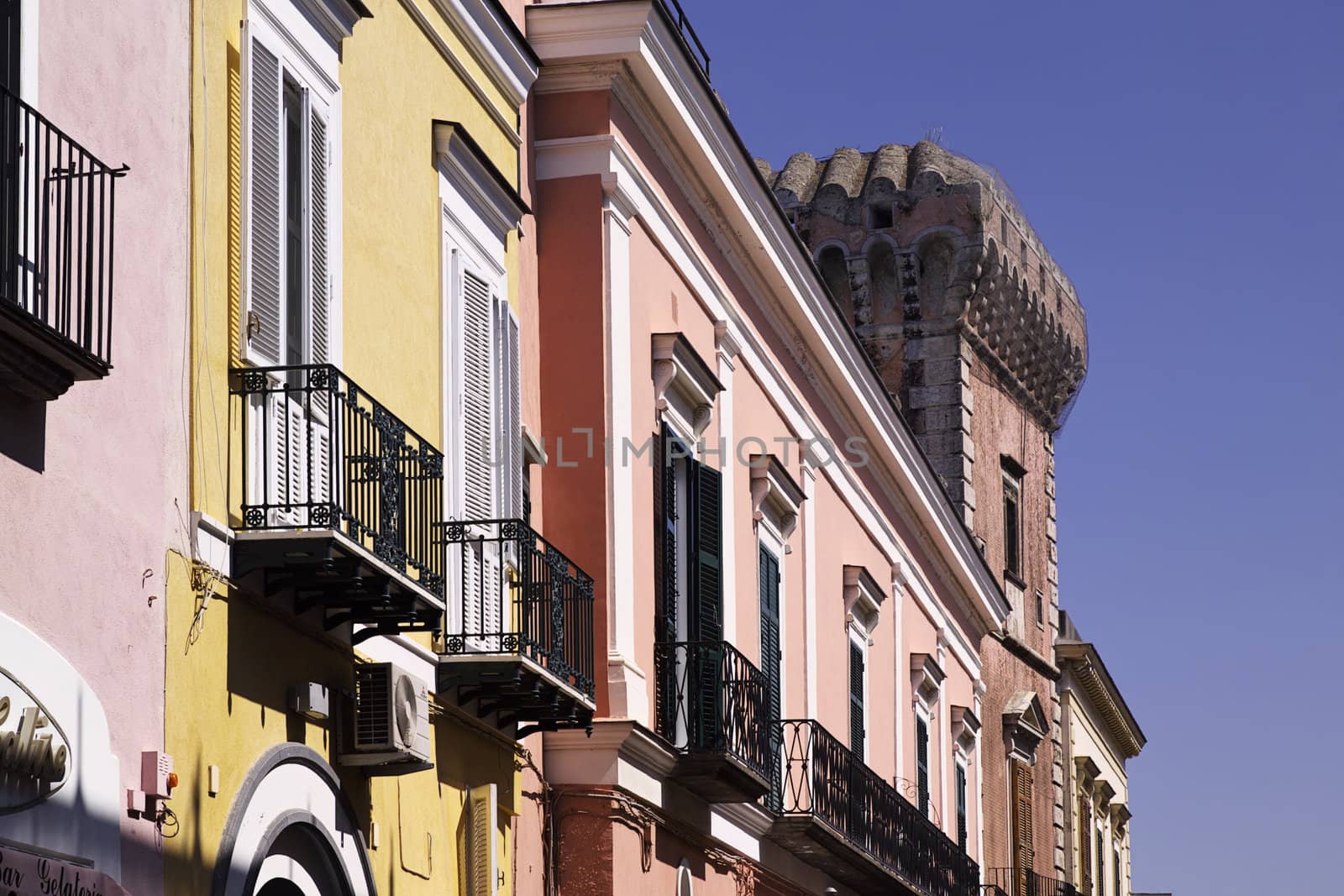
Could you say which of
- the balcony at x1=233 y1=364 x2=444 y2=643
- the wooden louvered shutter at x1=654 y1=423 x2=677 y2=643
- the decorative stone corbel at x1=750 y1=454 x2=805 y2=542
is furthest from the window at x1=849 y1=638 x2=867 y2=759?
the balcony at x1=233 y1=364 x2=444 y2=643

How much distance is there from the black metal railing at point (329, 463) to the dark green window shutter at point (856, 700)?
37.2 feet

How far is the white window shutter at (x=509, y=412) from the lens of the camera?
12.4 metres

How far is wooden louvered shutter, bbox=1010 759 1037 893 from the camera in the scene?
1213 inches

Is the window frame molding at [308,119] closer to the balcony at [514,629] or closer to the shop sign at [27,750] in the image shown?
the balcony at [514,629]

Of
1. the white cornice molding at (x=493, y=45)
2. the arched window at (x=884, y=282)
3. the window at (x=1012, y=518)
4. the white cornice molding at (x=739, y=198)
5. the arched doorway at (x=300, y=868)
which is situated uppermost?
the arched window at (x=884, y=282)

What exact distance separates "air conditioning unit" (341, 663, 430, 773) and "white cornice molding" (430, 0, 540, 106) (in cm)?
366

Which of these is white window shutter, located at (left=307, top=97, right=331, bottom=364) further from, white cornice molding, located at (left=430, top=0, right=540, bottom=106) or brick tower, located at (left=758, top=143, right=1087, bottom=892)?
brick tower, located at (left=758, top=143, right=1087, bottom=892)

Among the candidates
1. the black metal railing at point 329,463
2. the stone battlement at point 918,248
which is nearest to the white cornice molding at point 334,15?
the black metal railing at point 329,463

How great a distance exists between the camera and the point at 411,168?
1155cm

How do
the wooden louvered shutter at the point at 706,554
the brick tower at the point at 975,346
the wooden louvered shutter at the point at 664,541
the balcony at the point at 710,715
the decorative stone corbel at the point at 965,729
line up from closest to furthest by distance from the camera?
1. the balcony at the point at 710,715
2. the wooden louvered shutter at the point at 664,541
3. the wooden louvered shutter at the point at 706,554
4. the decorative stone corbel at the point at 965,729
5. the brick tower at the point at 975,346

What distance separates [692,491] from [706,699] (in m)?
1.45

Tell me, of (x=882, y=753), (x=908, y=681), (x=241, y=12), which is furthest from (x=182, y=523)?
(x=908, y=681)

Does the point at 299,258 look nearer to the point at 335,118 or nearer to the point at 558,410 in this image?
the point at 335,118

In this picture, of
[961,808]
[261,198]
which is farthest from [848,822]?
[261,198]
